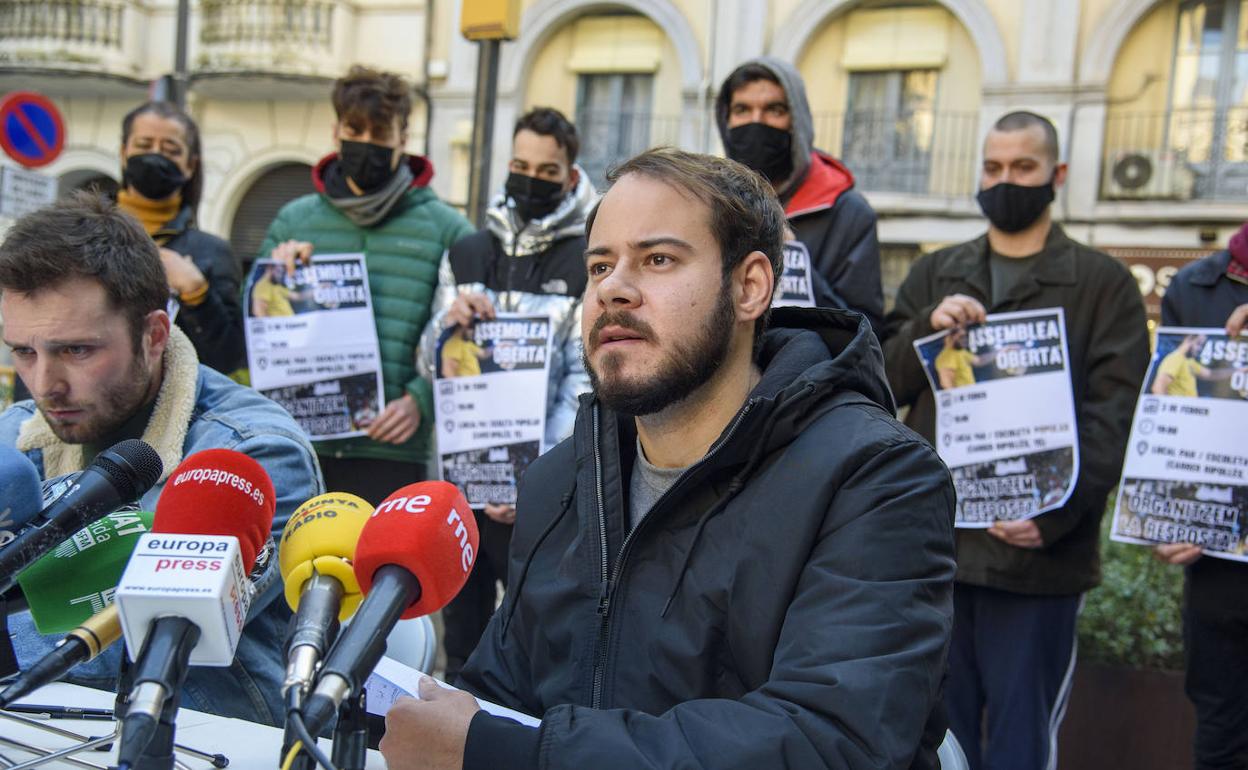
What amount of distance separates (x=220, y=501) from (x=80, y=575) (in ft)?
1.55

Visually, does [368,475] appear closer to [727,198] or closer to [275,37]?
[727,198]

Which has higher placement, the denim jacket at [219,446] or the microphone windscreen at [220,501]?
the microphone windscreen at [220,501]

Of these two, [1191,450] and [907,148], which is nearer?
[1191,450]

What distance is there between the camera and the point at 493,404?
4.42 meters

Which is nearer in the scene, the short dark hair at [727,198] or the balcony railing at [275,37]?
the short dark hair at [727,198]

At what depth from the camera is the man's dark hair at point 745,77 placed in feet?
14.1

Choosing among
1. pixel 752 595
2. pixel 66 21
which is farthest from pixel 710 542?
pixel 66 21

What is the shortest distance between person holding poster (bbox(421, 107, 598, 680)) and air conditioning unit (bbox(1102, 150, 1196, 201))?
1468cm

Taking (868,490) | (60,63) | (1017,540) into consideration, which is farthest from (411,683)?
(60,63)

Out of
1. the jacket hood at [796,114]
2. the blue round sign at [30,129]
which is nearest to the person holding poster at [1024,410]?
the jacket hood at [796,114]

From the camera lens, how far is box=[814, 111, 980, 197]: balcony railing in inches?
739

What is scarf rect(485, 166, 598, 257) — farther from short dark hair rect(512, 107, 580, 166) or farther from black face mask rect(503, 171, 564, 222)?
short dark hair rect(512, 107, 580, 166)

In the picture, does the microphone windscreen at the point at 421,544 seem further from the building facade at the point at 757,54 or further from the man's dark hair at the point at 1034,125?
the building facade at the point at 757,54

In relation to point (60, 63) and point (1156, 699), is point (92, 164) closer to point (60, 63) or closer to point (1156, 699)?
point (60, 63)
